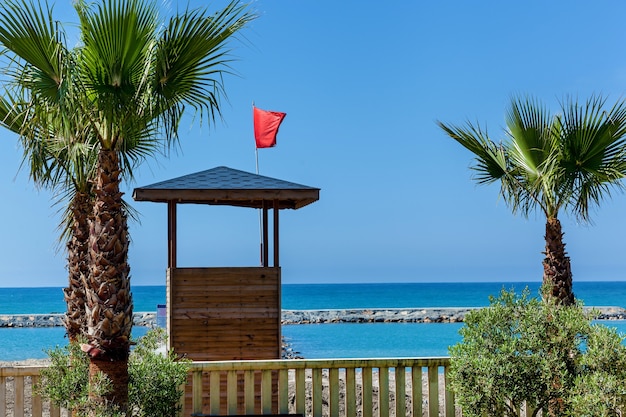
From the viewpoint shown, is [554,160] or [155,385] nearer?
[155,385]

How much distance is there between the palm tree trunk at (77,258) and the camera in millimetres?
8516

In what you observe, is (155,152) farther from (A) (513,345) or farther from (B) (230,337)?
(A) (513,345)

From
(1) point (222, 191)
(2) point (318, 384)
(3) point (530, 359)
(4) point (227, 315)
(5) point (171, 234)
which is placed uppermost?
(1) point (222, 191)

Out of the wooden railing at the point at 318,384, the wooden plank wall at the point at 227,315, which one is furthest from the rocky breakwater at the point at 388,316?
the wooden railing at the point at 318,384

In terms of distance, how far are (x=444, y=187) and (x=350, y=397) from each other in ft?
146

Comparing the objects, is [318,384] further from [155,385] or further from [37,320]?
[37,320]

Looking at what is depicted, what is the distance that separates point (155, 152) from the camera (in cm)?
877

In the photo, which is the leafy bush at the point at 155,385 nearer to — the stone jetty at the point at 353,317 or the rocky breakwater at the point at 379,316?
the stone jetty at the point at 353,317

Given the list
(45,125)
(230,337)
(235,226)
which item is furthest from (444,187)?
(45,125)

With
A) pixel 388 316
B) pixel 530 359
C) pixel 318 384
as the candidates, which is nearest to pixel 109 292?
pixel 318 384

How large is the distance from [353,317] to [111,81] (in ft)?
131

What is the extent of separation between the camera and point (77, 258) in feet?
28.1

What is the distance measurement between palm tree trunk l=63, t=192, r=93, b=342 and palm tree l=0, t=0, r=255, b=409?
8.39ft

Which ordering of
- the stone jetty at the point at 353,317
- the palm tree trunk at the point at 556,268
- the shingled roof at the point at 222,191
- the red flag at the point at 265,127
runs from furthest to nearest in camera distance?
the stone jetty at the point at 353,317
the red flag at the point at 265,127
the shingled roof at the point at 222,191
the palm tree trunk at the point at 556,268
